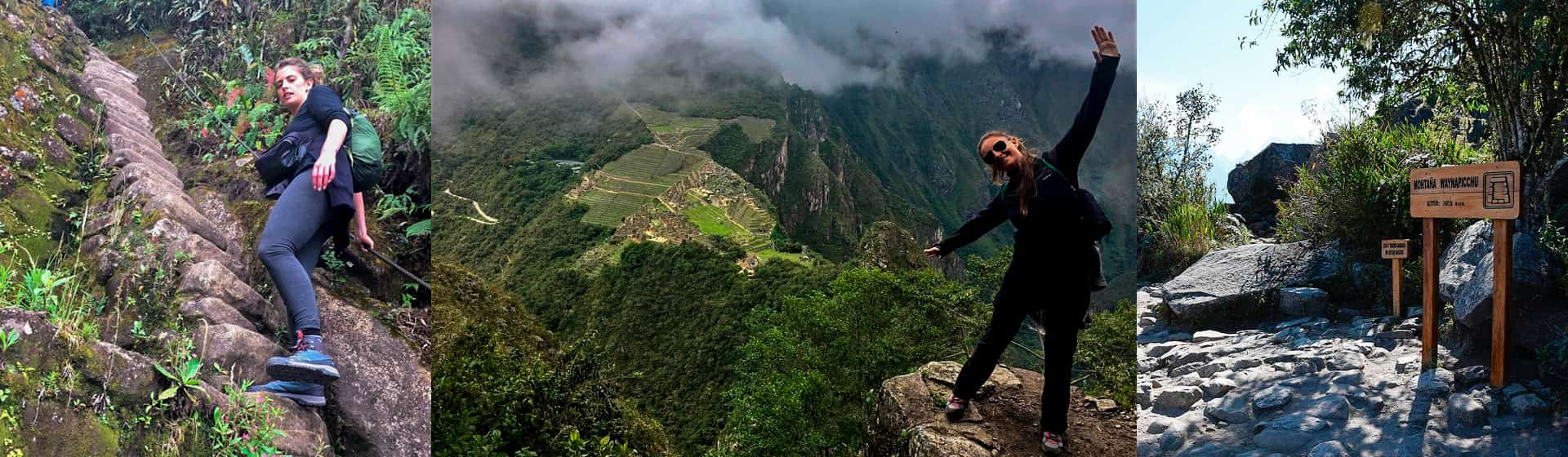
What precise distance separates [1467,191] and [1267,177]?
158 cm

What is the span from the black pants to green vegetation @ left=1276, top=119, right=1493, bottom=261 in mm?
2664

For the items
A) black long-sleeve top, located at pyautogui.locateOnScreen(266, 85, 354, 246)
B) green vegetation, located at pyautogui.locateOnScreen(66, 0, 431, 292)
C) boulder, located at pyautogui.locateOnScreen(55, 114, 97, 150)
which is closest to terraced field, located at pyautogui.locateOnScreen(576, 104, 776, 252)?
green vegetation, located at pyautogui.locateOnScreen(66, 0, 431, 292)

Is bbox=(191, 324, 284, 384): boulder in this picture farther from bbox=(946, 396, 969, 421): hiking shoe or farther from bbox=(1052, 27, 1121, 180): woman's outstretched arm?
bbox=(1052, 27, 1121, 180): woman's outstretched arm

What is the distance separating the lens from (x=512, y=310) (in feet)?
13.8

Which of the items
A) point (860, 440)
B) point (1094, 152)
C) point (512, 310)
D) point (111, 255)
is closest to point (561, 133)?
point (512, 310)

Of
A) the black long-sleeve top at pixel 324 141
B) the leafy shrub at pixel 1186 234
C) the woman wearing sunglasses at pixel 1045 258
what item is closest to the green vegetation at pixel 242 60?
the black long-sleeve top at pixel 324 141

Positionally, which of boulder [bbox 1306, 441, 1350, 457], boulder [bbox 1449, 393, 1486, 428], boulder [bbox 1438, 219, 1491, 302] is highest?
boulder [bbox 1438, 219, 1491, 302]

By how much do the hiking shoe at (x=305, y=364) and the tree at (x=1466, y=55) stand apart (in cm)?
614

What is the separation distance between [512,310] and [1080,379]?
9.63 ft

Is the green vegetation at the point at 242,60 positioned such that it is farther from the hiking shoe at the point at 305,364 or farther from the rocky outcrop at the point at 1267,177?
the rocky outcrop at the point at 1267,177

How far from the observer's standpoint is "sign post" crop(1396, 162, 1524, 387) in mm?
4289

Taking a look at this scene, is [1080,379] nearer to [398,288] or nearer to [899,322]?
[899,322]

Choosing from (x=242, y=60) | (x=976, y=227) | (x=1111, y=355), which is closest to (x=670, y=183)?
(x=976, y=227)

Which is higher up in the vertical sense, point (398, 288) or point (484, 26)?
point (484, 26)
